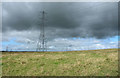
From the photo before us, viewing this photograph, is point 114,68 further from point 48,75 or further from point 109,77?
point 48,75

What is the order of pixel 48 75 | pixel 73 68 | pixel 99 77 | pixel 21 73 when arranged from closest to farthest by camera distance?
pixel 99 77 < pixel 48 75 < pixel 21 73 < pixel 73 68

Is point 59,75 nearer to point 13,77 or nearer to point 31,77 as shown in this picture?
point 31,77

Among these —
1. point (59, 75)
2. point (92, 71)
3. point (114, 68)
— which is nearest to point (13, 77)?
point (59, 75)

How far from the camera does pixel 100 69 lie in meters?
13.7

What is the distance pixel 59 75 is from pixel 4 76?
6.55 m

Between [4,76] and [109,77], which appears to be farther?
[4,76]

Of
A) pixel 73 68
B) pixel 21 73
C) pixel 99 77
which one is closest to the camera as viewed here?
pixel 99 77

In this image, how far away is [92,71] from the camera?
1304 cm

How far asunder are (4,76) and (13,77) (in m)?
1.39

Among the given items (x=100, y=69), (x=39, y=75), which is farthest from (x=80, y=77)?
(x=39, y=75)

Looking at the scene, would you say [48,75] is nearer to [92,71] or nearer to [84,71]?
[84,71]

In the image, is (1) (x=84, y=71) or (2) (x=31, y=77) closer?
(2) (x=31, y=77)

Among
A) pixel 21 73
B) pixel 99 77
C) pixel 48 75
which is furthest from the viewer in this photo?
pixel 21 73

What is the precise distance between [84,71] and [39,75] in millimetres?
5335
